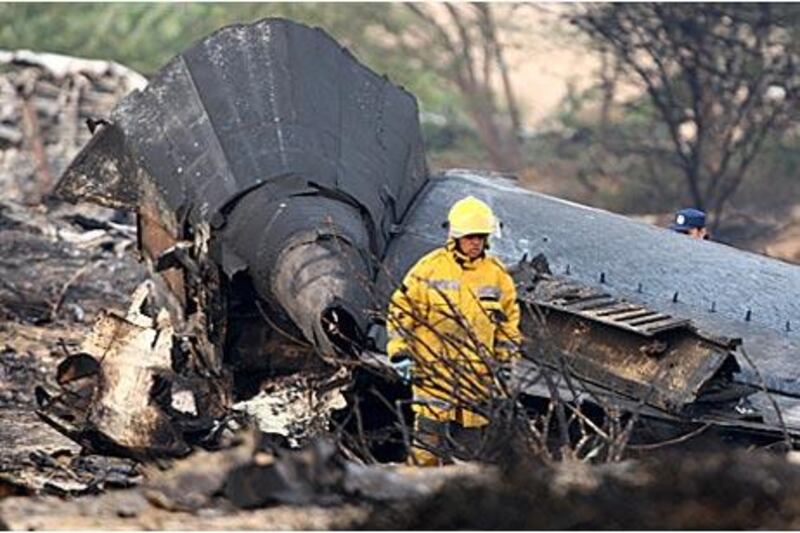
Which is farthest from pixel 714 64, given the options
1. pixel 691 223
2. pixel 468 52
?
pixel 691 223

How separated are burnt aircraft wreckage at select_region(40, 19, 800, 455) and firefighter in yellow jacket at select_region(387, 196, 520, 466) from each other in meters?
0.19

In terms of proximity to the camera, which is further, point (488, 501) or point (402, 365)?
point (402, 365)

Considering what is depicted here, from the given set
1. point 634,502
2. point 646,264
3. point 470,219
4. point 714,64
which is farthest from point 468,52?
point 634,502

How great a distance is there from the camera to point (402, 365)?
298 inches

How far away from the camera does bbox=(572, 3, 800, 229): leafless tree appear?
2098 cm

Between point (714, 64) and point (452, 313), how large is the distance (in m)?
14.8

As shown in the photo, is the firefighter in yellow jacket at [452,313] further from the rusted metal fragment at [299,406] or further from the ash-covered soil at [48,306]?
the ash-covered soil at [48,306]

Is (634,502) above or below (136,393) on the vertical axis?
above

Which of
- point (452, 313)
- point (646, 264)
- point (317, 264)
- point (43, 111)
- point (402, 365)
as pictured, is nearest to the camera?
point (452, 313)

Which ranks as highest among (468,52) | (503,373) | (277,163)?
(468,52)

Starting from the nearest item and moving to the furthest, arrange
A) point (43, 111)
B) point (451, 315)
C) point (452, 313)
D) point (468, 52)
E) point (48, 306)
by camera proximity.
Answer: point (451, 315), point (452, 313), point (48, 306), point (43, 111), point (468, 52)

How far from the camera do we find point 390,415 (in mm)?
8570

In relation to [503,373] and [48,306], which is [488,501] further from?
[48,306]

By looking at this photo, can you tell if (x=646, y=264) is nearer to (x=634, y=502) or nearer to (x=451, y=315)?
(x=451, y=315)
